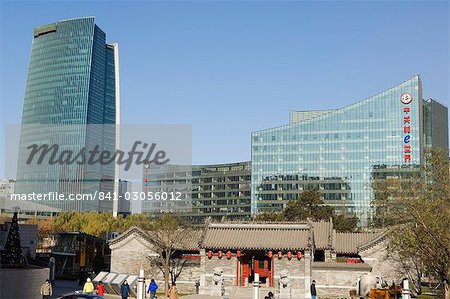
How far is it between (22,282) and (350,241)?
32.2m

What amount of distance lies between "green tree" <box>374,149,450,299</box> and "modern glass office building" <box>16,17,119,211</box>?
13390cm

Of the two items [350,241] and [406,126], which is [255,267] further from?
[406,126]

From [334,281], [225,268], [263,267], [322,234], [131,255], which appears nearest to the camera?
[334,281]

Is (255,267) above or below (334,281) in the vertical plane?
above

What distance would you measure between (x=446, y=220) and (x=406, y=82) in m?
97.0

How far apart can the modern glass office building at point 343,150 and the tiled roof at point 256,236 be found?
7470 cm

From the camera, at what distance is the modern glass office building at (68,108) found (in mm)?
157750

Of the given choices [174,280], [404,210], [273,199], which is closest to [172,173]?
[273,199]

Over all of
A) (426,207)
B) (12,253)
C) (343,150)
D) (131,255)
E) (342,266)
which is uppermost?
(343,150)

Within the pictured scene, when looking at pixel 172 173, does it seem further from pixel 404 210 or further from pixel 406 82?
pixel 404 210

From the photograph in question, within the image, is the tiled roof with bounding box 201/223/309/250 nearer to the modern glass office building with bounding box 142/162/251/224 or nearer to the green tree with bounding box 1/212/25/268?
the green tree with bounding box 1/212/25/268

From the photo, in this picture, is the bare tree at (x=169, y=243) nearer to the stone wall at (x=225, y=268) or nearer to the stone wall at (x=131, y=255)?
the stone wall at (x=131, y=255)

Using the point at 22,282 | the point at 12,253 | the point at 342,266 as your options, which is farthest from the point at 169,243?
the point at 22,282

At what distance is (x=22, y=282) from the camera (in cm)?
2458
